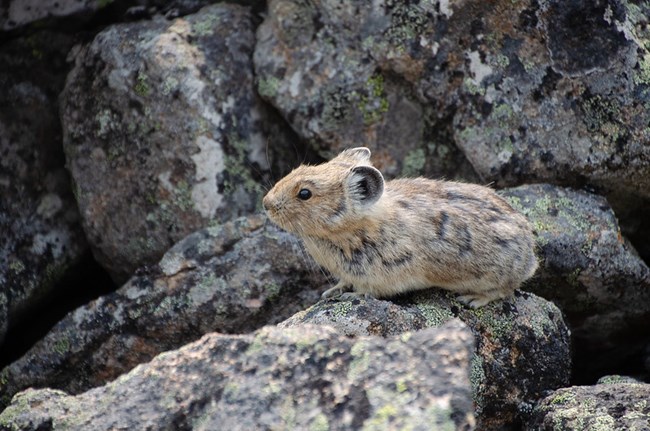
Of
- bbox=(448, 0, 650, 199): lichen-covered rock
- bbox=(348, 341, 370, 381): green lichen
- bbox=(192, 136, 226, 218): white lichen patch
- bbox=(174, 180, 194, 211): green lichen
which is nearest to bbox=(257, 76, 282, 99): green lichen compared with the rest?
bbox=(192, 136, 226, 218): white lichen patch

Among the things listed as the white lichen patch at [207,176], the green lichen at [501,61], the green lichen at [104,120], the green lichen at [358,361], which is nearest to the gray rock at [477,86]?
the green lichen at [501,61]

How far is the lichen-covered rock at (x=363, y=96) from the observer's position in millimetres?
8414

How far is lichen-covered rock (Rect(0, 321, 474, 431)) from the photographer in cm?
438

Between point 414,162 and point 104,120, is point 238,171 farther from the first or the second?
point 414,162

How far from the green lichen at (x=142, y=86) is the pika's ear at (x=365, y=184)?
9.23 ft

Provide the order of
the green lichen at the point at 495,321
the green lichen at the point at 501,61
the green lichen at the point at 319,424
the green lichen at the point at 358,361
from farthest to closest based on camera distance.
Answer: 1. the green lichen at the point at 501,61
2. the green lichen at the point at 495,321
3. the green lichen at the point at 358,361
4. the green lichen at the point at 319,424

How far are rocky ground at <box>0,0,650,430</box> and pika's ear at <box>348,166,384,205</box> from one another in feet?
2.73

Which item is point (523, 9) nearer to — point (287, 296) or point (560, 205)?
point (560, 205)

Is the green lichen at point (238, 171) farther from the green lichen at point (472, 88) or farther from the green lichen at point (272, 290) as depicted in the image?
the green lichen at point (472, 88)

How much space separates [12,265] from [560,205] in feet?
16.9

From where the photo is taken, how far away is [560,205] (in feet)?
25.9

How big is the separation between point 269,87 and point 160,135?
Answer: 114 cm

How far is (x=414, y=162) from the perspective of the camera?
28.1 ft

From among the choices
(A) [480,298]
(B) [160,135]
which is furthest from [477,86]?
(B) [160,135]
